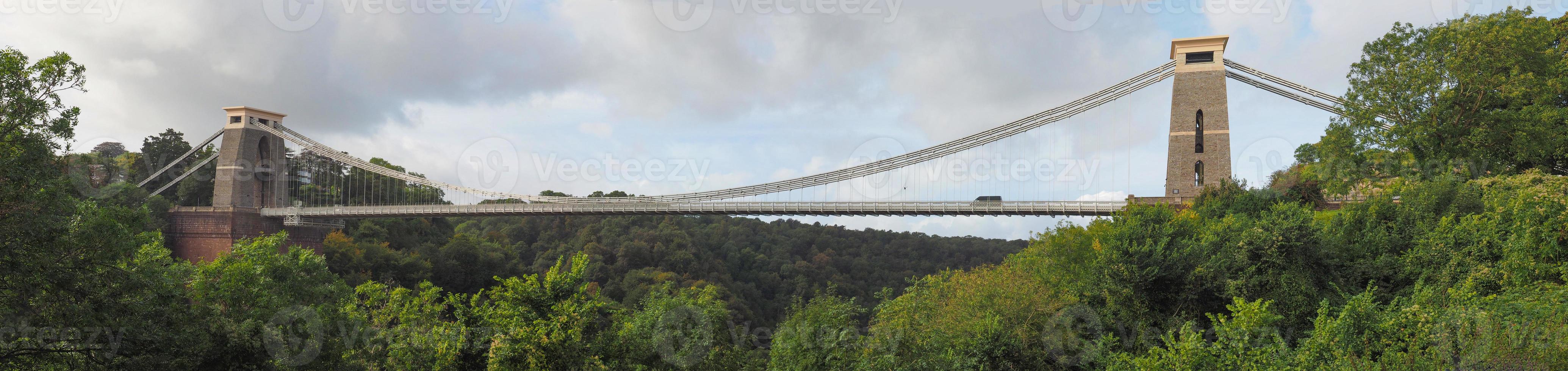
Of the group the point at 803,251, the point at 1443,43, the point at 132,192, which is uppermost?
the point at 1443,43

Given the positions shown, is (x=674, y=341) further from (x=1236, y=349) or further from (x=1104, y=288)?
(x=1236, y=349)

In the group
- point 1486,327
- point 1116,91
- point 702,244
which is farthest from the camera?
point 702,244

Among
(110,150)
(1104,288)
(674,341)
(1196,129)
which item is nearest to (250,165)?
(110,150)

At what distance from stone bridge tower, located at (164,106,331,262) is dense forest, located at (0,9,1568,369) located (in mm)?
19741

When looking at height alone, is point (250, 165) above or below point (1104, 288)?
above

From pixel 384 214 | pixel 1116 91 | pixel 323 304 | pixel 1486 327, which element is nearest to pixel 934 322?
pixel 1486 327

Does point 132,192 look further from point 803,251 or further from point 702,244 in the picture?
point 803,251

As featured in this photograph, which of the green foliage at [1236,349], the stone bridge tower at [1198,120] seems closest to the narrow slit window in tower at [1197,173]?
the stone bridge tower at [1198,120]

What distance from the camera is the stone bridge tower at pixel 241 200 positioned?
1421 inches

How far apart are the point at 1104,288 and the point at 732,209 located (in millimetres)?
18099

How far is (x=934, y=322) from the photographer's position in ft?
63.4

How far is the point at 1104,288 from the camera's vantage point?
1812 cm

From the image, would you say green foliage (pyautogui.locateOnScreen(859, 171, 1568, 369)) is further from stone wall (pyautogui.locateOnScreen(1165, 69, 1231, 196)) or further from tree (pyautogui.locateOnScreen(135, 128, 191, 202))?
tree (pyautogui.locateOnScreen(135, 128, 191, 202))

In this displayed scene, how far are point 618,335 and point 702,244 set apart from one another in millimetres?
41945
